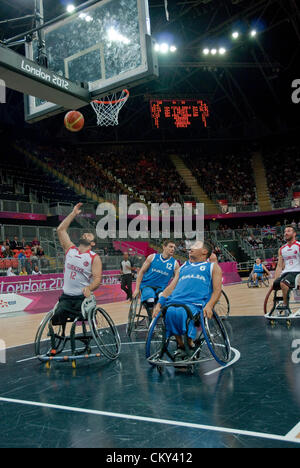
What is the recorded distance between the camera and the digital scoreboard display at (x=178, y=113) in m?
25.8

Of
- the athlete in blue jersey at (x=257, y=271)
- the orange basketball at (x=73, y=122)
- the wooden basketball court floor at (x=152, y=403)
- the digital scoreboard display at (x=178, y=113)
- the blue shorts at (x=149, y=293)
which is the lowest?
the athlete in blue jersey at (x=257, y=271)

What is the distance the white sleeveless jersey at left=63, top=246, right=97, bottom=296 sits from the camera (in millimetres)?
5141

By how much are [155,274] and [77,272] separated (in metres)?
1.87

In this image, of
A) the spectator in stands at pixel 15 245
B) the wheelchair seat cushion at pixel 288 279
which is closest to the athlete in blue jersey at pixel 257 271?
the wheelchair seat cushion at pixel 288 279

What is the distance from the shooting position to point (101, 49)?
6.16 meters

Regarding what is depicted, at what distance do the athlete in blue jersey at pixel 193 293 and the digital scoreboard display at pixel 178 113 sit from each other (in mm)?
22252

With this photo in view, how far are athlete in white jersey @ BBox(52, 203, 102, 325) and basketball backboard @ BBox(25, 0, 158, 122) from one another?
235 centimetres

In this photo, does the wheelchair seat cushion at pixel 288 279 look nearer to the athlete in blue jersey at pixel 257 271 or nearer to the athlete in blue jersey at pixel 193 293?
the athlete in blue jersey at pixel 193 293

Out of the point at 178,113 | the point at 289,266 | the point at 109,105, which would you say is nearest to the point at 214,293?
the point at 289,266

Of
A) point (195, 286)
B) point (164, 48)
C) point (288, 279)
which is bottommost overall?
point (288, 279)

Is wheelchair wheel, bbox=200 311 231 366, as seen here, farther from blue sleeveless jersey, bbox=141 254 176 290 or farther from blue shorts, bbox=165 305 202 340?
blue sleeveless jersey, bbox=141 254 176 290

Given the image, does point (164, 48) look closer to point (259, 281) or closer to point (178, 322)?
point (259, 281)

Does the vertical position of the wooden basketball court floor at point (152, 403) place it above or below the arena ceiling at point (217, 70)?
below

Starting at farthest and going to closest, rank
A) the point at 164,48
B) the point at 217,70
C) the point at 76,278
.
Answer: the point at 217,70, the point at 164,48, the point at 76,278
